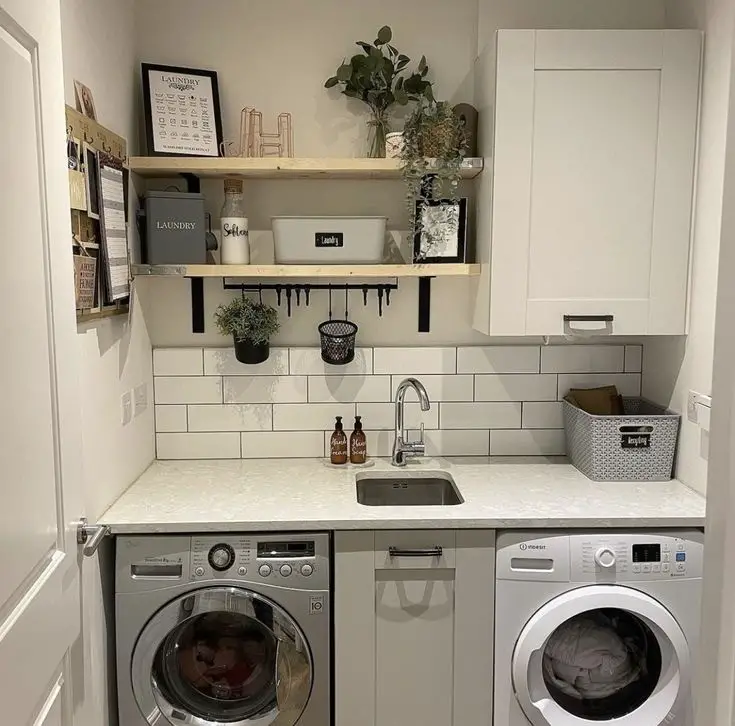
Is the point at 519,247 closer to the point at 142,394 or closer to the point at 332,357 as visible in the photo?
the point at 332,357

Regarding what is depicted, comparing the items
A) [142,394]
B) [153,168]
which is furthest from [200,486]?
[153,168]

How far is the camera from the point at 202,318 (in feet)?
8.71

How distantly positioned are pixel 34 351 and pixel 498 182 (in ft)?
4.88

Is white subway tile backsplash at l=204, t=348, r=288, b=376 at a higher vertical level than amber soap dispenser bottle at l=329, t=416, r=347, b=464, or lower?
higher

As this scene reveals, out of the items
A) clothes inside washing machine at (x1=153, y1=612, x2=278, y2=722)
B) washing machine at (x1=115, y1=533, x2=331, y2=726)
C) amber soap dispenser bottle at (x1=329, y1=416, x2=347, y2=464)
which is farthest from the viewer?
amber soap dispenser bottle at (x1=329, y1=416, x2=347, y2=464)

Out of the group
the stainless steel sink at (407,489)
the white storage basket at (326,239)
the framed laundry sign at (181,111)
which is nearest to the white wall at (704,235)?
the stainless steel sink at (407,489)

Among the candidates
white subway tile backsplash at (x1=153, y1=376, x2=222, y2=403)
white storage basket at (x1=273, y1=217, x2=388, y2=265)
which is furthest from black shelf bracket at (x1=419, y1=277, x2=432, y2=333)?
white subway tile backsplash at (x1=153, y1=376, x2=222, y2=403)

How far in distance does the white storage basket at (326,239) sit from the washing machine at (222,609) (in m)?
0.88

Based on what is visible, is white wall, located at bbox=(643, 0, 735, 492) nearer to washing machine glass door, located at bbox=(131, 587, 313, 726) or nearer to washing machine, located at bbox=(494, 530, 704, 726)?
washing machine, located at bbox=(494, 530, 704, 726)

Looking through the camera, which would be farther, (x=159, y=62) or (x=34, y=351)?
(x=159, y=62)

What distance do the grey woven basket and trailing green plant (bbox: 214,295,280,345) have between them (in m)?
1.11

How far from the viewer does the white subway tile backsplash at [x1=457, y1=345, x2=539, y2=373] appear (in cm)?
269

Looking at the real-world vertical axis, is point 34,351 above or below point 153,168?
below

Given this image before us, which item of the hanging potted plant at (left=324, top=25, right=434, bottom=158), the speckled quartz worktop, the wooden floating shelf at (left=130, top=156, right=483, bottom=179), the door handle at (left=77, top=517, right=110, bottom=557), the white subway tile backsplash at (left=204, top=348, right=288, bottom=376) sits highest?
the hanging potted plant at (left=324, top=25, right=434, bottom=158)
